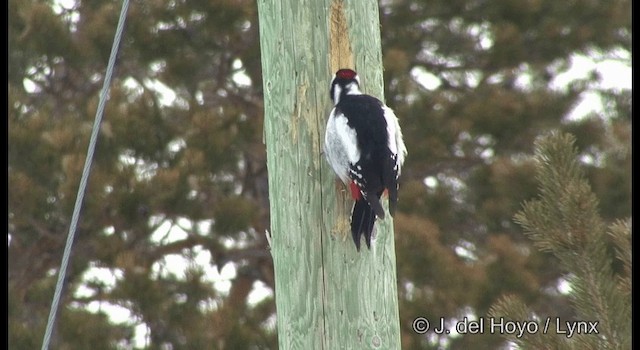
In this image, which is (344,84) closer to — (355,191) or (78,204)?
(355,191)

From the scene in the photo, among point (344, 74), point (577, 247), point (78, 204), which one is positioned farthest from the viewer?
point (78, 204)

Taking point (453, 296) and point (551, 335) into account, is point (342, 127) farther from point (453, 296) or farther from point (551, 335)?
point (453, 296)

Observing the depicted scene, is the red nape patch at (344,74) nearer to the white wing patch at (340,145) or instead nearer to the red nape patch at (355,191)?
the white wing patch at (340,145)

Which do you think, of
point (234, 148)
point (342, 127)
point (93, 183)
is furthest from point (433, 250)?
point (342, 127)

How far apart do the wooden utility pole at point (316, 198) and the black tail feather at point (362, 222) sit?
0.02 meters

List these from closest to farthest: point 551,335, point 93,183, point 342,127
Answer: point 551,335, point 342,127, point 93,183

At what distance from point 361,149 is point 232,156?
4682 millimetres

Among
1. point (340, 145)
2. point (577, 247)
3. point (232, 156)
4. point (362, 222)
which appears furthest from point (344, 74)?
point (232, 156)

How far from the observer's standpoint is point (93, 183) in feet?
24.0

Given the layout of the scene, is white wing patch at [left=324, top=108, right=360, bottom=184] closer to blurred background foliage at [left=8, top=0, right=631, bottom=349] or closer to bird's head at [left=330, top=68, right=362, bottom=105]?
bird's head at [left=330, top=68, right=362, bottom=105]

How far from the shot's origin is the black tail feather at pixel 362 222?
10.5 ft

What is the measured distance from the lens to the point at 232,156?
26.5ft
